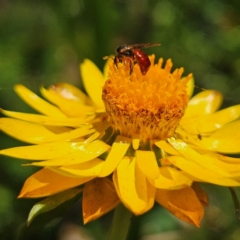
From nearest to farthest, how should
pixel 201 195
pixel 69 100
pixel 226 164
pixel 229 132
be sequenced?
pixel 201 195
pixel 226 164
pixel 229 132
pixel 69 100

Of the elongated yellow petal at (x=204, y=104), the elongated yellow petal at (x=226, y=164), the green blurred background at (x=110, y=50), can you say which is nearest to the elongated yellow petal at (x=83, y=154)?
the elongated yellow petal at (x=226, y=164)

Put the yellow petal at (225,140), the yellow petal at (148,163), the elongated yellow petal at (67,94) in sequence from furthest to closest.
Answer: the elongated yellow petal at (67,94), the yellow petal at (225,140), the yellow petal at (148,163)

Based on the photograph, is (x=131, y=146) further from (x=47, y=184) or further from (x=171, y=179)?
(x=47, y=184)

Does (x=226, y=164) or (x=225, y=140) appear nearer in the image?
(x=226, y=164)

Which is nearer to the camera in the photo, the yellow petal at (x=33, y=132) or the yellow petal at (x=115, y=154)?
the yellow petal at (x=115, y=154)

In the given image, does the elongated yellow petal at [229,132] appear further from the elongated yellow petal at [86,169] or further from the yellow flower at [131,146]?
the elongated yellow petal at [86,169]

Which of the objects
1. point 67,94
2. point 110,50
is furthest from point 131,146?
point 110,50

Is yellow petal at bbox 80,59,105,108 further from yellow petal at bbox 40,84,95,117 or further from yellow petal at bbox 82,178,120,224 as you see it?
yellow petal at bbox 82,178,120,224
